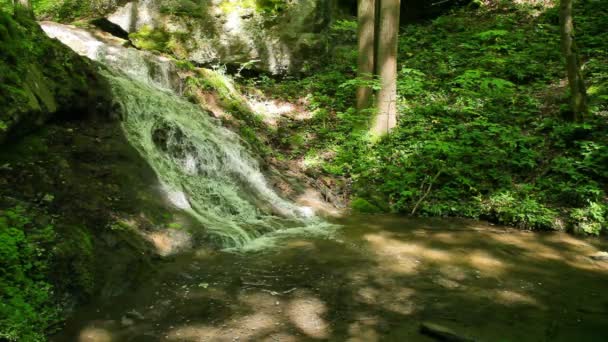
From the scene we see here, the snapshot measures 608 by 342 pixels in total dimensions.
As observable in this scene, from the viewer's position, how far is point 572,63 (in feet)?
27.7

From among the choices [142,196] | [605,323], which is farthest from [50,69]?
[605,323]

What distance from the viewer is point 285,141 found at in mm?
10906

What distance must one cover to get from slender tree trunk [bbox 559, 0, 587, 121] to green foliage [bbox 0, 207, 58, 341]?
9.30 metres

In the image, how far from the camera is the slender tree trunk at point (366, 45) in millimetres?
10680

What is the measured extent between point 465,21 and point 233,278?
1412 centimetres

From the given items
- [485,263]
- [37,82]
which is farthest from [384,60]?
[37,82]

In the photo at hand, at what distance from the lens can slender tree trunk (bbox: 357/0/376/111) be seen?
35.0ft

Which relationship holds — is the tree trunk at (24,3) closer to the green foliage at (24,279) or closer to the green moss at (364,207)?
the green foliage at (24,279)

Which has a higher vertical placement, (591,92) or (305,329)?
(591,92)

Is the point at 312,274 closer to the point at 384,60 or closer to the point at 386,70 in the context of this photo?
the point at 386,70

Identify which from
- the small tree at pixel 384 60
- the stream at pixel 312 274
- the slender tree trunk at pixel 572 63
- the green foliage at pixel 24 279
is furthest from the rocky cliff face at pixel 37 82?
the slender tree trunk at pixel 572 63

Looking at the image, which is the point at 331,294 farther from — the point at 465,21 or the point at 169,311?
the point at 465,21

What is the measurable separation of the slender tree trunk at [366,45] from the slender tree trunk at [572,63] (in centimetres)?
411

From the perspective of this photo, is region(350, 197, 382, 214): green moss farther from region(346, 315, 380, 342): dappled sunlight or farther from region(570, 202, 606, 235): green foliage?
region(346, 315, 380, 342): dappled sunlight
